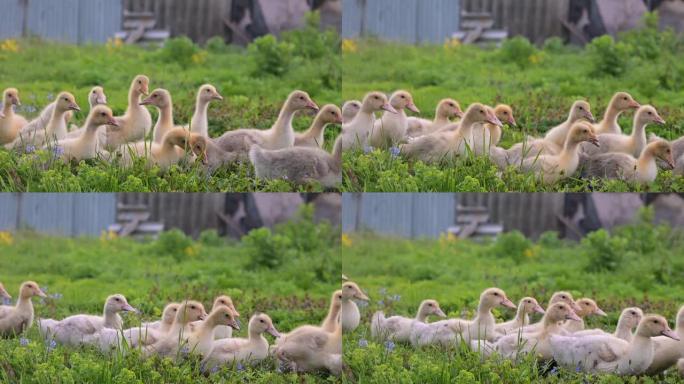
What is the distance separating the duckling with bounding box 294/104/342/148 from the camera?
12570 millimetres

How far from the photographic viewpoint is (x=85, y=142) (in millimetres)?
12250

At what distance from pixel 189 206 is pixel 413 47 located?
2544 mm

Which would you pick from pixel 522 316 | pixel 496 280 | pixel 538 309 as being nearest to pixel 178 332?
pixel 522 316

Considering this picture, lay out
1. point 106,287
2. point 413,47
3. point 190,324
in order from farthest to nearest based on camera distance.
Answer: point 413,47, point 106,287, point 190,324

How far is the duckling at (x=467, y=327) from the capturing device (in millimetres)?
12133

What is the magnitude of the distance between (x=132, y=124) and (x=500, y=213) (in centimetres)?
358

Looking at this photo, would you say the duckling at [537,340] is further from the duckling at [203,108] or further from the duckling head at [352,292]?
the duckling at [203,108]

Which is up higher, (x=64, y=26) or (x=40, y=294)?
(x=64, y=26)

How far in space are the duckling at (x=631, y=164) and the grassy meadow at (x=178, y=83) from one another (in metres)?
2.19

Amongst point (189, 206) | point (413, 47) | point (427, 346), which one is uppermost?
point (413, 47)

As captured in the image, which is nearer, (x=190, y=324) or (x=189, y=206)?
(x=190, y=324)

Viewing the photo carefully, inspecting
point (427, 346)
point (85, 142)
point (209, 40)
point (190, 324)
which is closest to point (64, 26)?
point (209, 40)

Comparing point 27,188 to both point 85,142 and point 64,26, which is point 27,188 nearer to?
point 85,142

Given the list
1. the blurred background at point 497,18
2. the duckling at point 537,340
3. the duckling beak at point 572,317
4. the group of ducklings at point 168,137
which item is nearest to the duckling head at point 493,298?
the duckling at point 537,340
